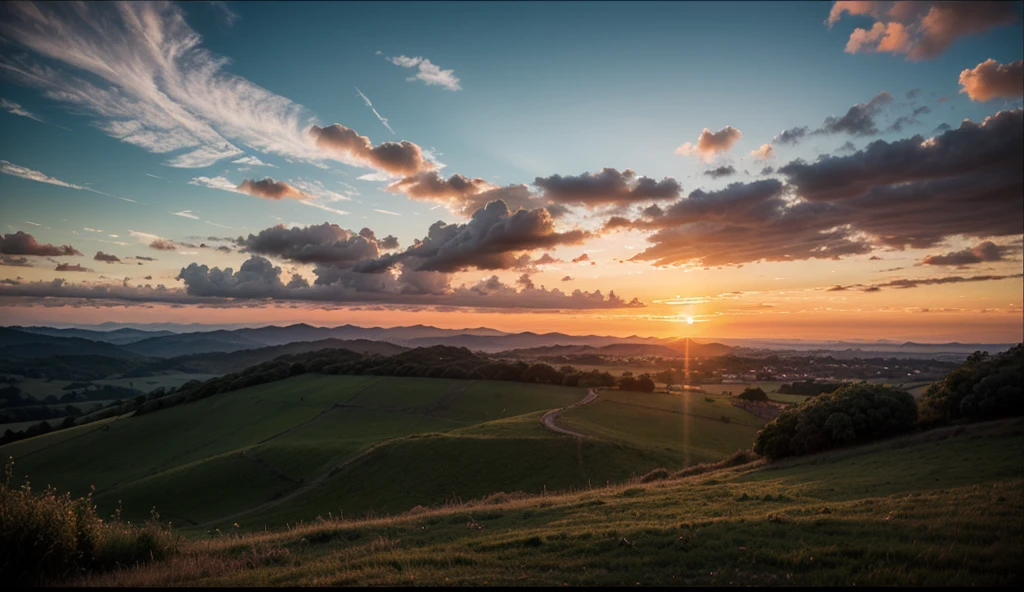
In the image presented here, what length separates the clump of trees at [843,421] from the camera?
3047cm

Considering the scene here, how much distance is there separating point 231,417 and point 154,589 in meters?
106

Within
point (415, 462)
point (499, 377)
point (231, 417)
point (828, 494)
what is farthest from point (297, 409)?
point (828, 494)

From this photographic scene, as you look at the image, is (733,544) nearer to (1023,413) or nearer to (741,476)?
(741,476)

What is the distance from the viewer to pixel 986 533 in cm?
1071

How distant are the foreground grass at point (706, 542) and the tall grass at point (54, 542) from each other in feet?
3.29

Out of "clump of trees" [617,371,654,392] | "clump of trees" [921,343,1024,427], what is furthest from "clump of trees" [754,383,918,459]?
"clump of trees" [617,371,654,392]

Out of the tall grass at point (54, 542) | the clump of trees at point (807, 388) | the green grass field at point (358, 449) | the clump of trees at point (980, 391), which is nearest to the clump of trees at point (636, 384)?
the green grass field at point (358, 449)

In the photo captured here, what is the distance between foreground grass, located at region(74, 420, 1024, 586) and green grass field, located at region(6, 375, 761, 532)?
57.4 ft

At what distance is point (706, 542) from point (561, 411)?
2553 inches

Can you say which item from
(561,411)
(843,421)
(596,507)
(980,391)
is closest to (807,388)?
(561,411)

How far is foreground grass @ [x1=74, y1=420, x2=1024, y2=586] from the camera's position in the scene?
33.3ft

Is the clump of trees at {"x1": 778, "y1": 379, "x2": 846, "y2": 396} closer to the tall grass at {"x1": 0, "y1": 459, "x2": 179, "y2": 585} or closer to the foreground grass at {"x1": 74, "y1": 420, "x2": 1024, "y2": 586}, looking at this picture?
the foreground grass at {"x1": 74, "y1": 420, "x2": 1024, "y2": 586}

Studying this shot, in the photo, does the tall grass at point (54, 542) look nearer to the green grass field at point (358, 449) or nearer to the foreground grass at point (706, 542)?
the foreground grass at point (706, 542)

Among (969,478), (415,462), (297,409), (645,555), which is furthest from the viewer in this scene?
(297,409)
